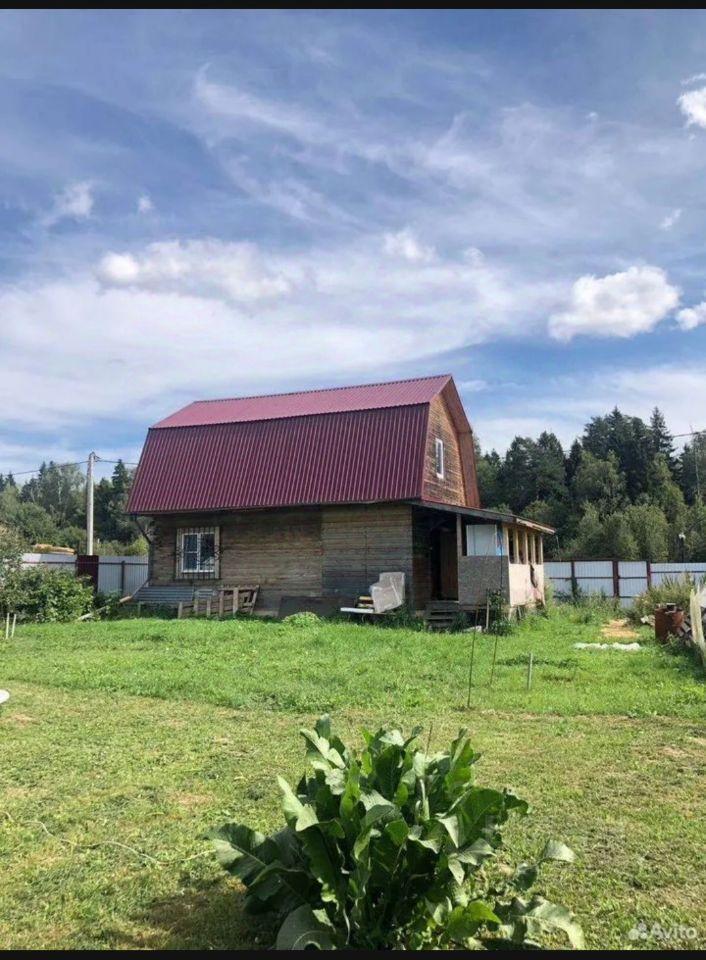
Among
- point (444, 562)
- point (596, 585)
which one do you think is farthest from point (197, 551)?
point (596, 585)

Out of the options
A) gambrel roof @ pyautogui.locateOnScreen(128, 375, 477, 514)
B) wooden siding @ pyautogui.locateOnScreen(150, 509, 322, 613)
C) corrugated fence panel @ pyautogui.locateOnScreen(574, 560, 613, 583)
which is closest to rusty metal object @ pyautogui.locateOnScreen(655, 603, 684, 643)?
gambrel roof @ pyautogui.locateOnScreen(128, 375, 477, 514)

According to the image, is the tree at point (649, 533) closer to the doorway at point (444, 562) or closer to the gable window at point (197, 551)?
the doorway at point (444, 562)

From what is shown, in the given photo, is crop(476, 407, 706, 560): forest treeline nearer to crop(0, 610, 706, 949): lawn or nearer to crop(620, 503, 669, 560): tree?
crop(620, 503, 669, 560): tree

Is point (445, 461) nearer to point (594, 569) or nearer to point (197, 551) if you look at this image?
point (594, 569)

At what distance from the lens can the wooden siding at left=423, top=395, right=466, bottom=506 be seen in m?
20.4

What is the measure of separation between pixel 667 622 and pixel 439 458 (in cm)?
929

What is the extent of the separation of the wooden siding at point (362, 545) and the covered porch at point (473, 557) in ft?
1.74

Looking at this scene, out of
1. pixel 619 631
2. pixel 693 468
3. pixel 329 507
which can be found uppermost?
pixel 693 468

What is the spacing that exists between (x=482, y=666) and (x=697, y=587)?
318 inches

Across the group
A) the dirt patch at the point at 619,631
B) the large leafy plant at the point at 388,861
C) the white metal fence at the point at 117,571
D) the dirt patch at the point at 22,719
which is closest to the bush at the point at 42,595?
the white metal fence at the point at 117,571

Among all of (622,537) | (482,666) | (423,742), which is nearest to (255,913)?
(423,742)

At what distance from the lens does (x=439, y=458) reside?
2205 centimetres

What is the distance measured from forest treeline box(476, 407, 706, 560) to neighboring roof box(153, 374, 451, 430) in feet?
66.9

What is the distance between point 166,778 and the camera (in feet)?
18.8
